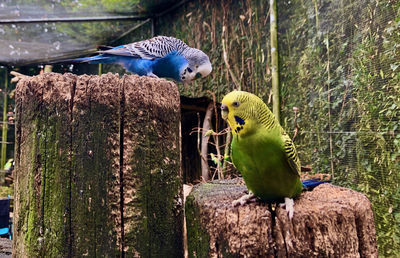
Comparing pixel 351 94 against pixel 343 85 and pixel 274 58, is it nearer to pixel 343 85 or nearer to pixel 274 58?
pixel 343 85

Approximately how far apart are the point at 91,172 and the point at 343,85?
2119mm

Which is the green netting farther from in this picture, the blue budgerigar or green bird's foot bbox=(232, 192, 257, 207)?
green bird's foot bbox=(232, 192, 257, 207)

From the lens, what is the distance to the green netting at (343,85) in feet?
7.25

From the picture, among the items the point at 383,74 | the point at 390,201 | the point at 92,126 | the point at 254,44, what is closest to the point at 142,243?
the point at 92,126

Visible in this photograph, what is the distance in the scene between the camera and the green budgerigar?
4.02 ft

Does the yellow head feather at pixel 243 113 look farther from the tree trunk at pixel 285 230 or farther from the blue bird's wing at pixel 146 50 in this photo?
the blue bird's wing at pixel 146 50

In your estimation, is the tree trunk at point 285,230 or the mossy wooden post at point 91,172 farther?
the mossy wooden post at point 91,172

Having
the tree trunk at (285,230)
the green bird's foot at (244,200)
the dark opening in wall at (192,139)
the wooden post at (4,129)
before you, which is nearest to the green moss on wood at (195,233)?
the tree trunk at (285,230)

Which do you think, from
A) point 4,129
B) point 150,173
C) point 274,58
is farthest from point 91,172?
point 4,129

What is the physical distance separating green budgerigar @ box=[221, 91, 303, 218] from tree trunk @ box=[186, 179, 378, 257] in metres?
0.09

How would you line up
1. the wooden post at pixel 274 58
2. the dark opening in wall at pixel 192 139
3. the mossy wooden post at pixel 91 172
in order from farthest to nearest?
1. the dark opening in wall at pixel 192 139
2. the wooden post at pixel 274 58
3. the mossy wooden post at pixel 91 172

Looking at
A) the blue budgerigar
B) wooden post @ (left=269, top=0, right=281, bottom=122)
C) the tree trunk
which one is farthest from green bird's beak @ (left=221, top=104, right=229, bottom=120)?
wooden post @ (left=269, top=0, right=281, bottom=122)

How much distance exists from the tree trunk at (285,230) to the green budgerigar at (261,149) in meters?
0.09

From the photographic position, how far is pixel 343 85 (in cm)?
252
